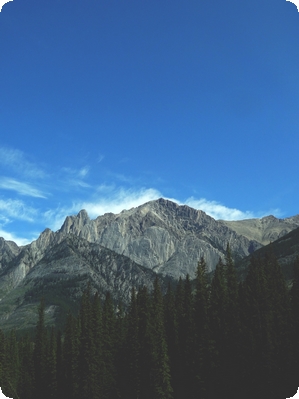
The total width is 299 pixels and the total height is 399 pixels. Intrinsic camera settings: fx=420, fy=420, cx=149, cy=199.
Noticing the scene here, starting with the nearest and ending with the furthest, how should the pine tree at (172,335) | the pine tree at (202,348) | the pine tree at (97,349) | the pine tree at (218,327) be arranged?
the pine tree at (218,327) → the pine tree at (202,348) → the pine tree at (172,335) → the pine tree at (97,349)

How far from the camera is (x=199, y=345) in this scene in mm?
78125

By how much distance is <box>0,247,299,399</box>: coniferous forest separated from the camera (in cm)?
7162

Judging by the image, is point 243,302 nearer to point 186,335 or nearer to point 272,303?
point 272,303

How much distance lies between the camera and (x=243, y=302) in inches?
3194

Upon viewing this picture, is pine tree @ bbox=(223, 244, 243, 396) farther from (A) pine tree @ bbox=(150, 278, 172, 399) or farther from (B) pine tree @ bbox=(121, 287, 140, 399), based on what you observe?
(B) pine tree @ bbox=(121, 287, 140, 399)

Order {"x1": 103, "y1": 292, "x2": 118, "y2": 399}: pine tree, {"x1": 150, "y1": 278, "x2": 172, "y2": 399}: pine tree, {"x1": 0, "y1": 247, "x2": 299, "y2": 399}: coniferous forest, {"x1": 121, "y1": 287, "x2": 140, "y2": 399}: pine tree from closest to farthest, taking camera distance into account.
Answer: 1. {"x1": 0, "y1": 247, "x2": 299, "y2": 399}: coniferous forest
2. {"x1": 150, "y1": 278, "x2": 172, "y2": 399}: pine tree
3. {"x1": 121, "y1": 287, "x2": 140, "y2": 399}: pine tree
4. {"x1": 103, "y1": 292, "x2": 118, "y2": 399}: pine tree

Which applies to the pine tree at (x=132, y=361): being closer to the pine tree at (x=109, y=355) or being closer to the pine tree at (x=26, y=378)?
the pine tree at (x=109, y=355)

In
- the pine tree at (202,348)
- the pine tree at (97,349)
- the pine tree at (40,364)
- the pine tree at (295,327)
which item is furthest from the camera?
the pine tree at (40,364)

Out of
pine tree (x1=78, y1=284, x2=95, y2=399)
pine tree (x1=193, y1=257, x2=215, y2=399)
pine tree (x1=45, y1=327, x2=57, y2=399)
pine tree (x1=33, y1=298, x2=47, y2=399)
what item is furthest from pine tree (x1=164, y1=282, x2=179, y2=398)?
pine tree (x1=33, y1=298, x2=47, y2=399)

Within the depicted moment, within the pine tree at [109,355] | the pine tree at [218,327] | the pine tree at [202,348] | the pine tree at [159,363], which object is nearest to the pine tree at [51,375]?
the pine tree at [109,355]

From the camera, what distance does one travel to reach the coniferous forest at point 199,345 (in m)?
71.6

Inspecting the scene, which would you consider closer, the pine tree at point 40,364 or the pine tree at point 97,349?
the pine tree at point 97,349

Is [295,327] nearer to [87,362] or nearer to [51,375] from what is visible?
[87,362]

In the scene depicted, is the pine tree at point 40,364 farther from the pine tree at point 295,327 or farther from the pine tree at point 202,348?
the pine tree at point 295,327
